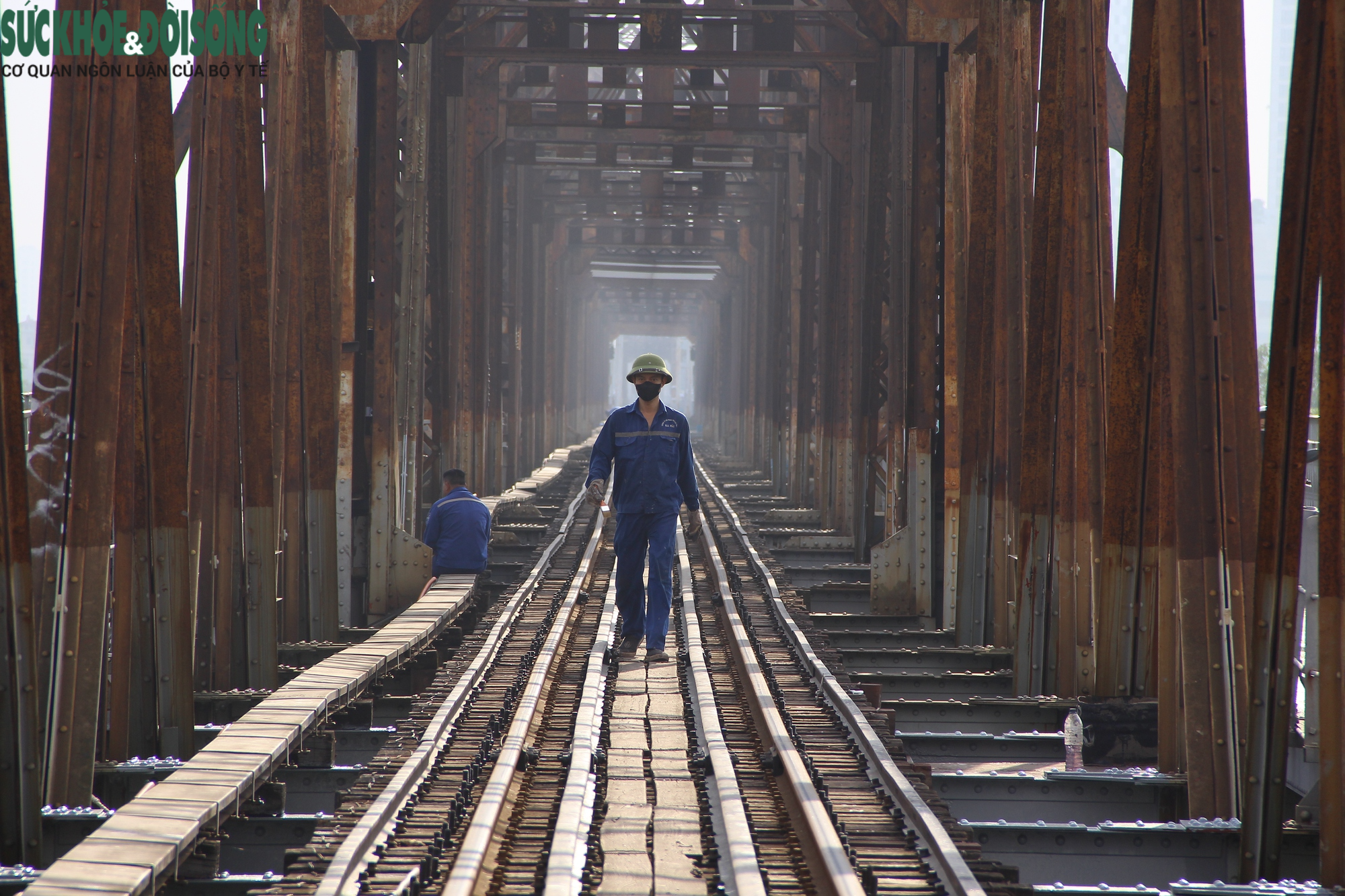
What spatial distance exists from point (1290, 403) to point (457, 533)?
7979 millimetres

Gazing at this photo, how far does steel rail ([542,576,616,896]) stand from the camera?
153 inches

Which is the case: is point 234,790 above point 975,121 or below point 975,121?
below

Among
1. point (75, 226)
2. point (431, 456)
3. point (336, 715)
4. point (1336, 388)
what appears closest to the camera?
point (1336, 388)

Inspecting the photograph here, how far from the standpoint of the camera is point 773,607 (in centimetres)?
959

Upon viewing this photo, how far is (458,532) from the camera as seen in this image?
36.1 ft

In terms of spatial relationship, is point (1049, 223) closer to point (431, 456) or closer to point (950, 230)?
point (950, 230)

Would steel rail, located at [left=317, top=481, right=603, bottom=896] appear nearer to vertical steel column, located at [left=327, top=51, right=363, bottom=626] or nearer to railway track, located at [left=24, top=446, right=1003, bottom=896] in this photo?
railway track, located at [left=24, top=446, right=1003, bottom=896]

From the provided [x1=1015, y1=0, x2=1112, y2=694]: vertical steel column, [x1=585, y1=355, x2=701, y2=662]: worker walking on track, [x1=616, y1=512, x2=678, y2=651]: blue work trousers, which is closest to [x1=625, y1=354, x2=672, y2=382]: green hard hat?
[x1=585, y1=355, x2=701, y2=662]: worker walking on track

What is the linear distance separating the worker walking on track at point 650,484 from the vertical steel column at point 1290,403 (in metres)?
3.96

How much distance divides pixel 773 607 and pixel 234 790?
18.2 feet

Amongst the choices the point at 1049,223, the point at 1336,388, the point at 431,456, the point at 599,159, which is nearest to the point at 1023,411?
the point at 1049,223

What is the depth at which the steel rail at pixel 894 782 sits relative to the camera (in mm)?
3801

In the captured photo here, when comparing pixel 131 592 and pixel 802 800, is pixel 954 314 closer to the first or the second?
pixel 802 800

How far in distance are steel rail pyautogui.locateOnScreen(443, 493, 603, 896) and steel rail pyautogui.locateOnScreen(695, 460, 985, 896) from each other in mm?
1417
